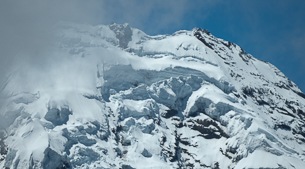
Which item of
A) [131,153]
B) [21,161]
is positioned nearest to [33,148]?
[21,161]

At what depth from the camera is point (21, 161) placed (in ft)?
608

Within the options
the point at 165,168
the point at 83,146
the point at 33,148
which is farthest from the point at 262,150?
the point at 33,148

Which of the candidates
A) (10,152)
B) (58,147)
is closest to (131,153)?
(58,147)

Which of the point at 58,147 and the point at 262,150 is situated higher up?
the point at 262,150

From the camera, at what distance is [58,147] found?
189375mm

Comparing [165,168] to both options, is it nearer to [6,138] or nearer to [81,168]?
[81,168]

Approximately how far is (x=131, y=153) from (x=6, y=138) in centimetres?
3562

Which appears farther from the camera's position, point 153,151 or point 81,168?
point 153,151

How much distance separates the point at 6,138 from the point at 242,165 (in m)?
66.9

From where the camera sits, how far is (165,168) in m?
194

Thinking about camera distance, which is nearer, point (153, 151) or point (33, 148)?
point (33, 148)

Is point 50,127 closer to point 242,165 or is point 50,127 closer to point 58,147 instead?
point 58,147

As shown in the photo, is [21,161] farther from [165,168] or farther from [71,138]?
[165,168]

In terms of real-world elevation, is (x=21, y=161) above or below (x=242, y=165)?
below
